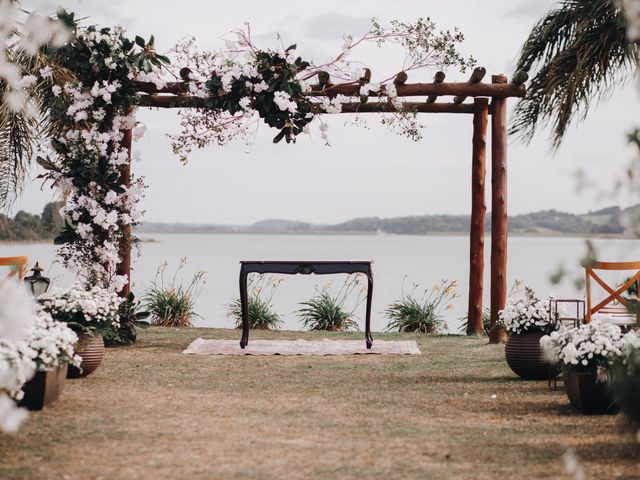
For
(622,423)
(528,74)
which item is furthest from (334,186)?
(622,423)

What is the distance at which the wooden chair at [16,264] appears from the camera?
6855 mm

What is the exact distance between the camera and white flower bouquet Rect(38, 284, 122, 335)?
6660mm

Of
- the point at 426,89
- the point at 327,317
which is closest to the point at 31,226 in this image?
the point at 327,317

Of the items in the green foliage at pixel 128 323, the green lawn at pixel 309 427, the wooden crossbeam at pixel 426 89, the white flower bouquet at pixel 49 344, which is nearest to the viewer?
the green lawn at pixel 309 427

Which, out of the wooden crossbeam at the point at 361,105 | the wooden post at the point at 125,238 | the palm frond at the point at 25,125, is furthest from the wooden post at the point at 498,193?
the palm frond at the point at 25,125

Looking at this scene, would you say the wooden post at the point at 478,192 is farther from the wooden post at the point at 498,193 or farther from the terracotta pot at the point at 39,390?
the terracotta pot at the point at 39,390

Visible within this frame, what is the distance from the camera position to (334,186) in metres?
18.7

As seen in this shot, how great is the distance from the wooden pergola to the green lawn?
90.9 inches

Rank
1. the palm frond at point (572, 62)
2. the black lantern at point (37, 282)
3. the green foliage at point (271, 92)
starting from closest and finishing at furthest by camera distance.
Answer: the black lantern at point (37, 282) → the green foliage at point (271, 92) → the palm frond at point (572, 62)

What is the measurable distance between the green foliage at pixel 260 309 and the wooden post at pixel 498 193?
335 cm

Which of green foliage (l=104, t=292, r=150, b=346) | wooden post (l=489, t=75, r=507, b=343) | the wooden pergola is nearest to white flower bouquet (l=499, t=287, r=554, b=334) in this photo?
the wooden pergola

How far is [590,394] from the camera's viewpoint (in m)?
5.41

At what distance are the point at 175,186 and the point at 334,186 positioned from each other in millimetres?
3331

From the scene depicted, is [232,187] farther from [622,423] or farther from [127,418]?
[622,423]
